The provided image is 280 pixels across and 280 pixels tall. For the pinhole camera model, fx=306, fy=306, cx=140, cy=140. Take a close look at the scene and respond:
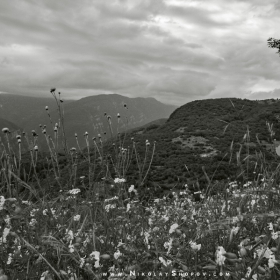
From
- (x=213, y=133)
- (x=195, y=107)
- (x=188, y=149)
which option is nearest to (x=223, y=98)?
(x=195, y=107)

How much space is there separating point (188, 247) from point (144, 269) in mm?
432

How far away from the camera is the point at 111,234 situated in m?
3.19

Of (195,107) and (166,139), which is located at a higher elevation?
(195,107)

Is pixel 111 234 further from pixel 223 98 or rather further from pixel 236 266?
pixel 223 98

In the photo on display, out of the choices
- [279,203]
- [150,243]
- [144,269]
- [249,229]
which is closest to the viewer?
[144,269]

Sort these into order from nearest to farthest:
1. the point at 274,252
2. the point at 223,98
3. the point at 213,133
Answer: the point at 274,252
the point at 213,133
the point at 223,98

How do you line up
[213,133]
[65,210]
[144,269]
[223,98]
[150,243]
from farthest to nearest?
[223,98], [213,133], [65,210], [150,243], [144,269]

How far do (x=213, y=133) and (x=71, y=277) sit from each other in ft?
118

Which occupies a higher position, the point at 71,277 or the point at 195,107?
the point at 195,107

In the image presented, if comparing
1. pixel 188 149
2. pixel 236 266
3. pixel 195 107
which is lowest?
pixel 188 149

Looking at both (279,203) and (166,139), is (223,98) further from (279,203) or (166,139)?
(279,203)

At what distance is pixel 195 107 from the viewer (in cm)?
6244

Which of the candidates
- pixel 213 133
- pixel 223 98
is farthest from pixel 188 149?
pixel 223 98

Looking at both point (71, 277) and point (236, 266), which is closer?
point (236, 266)
